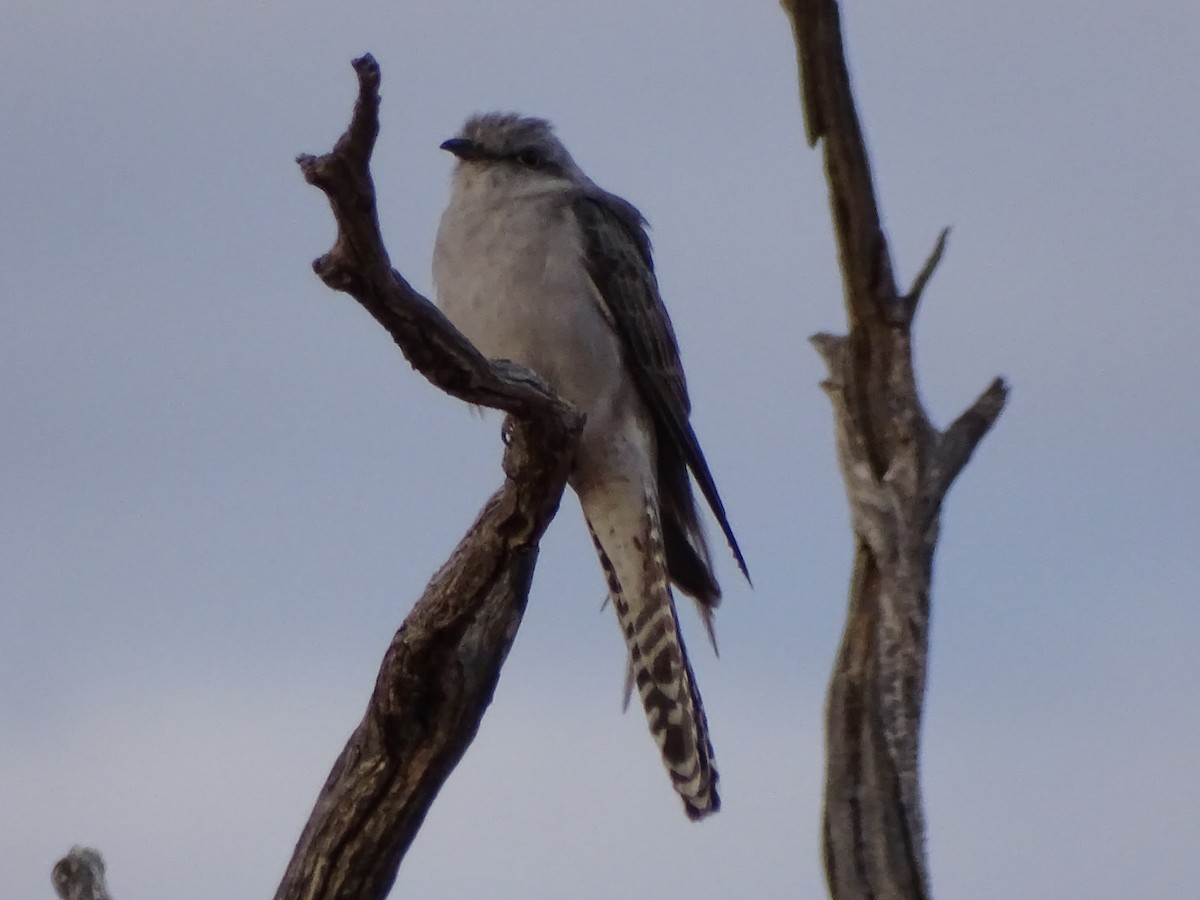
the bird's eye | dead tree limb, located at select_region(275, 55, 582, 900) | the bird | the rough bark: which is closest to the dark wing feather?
the bird

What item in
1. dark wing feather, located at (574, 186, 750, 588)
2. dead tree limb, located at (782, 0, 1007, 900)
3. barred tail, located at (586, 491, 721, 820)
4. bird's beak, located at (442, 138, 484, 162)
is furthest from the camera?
bird's beak, located at (442, 138, 484, 162)

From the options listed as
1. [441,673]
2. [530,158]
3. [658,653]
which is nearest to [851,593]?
[441,673]

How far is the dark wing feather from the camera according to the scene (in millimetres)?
7055

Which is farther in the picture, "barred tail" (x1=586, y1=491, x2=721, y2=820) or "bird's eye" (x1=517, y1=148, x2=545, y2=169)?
"bird's eye" (x1=517, y1=148, x2=545, y2=169)

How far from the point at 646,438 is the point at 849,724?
2340 mm

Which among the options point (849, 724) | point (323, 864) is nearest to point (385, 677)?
point (323, 864)

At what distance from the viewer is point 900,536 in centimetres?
522

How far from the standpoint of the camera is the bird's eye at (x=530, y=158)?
7586 mm

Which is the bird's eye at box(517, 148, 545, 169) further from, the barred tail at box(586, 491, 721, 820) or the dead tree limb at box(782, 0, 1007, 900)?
the dead tree limb at box(782, 0, 1007, 900)

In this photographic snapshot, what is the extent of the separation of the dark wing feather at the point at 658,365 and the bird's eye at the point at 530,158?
34cm

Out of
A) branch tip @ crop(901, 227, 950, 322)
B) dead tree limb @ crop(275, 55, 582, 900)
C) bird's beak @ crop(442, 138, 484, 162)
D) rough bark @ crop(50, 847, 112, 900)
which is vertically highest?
bird's beak @ crop(442, 138, 484, 162)

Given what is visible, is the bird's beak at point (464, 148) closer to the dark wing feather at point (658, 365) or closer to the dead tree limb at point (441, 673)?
the dark wing feather at point (658, 365)

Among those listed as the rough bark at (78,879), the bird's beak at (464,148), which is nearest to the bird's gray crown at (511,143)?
the bird's beak at (464,148)

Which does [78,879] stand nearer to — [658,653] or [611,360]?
[658,653]
